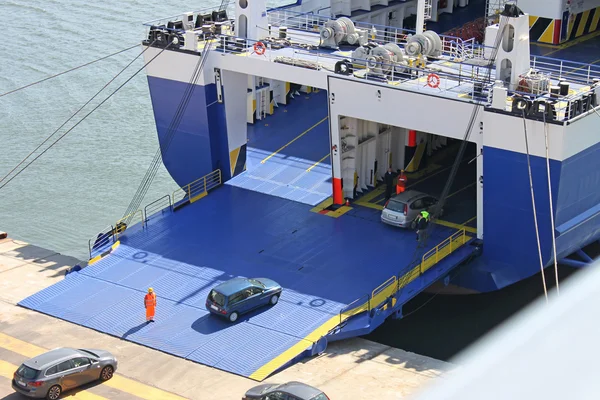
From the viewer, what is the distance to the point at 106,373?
72.6ft

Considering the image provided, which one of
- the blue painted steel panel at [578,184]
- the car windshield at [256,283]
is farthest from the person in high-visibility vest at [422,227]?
the car windshield at [256,283]

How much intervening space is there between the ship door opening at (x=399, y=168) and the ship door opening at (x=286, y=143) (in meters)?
1.47

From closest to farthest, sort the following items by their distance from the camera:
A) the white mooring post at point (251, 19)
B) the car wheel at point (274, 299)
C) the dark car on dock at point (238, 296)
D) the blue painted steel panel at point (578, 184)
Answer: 1. the dark car on dock at point (238, 296)
2. the car wheel at point (274, 299)
3. the blue painted steel panel at point (578, 184)
4. the white mooring post at point (251, 19)

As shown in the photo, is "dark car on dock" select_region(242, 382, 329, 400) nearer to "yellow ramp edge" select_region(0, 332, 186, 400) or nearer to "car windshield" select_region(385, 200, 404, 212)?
"yellow ramp edge" select_region(0, 332, 186, 400)

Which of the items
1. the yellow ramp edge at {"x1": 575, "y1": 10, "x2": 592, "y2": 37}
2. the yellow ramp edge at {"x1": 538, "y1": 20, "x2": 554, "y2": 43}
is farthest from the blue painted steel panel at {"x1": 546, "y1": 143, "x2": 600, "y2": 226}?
the yellow ramp edge at {"x1": 575, "y1": 10, "x2": 592, "y2": 37}

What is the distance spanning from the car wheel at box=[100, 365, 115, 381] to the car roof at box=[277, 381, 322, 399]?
15.4ft

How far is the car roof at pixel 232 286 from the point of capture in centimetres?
2439

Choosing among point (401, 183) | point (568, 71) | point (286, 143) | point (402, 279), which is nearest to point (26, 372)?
point (402, 279)

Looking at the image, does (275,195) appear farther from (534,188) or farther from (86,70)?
(86,70)

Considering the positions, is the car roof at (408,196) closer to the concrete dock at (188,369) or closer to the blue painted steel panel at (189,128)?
the concrete dock at (188,369)

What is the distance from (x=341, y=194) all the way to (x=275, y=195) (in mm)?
2583

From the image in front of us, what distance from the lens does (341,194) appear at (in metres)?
31.8

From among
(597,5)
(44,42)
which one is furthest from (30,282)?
(44,42)

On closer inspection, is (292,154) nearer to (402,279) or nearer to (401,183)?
(401,183)
